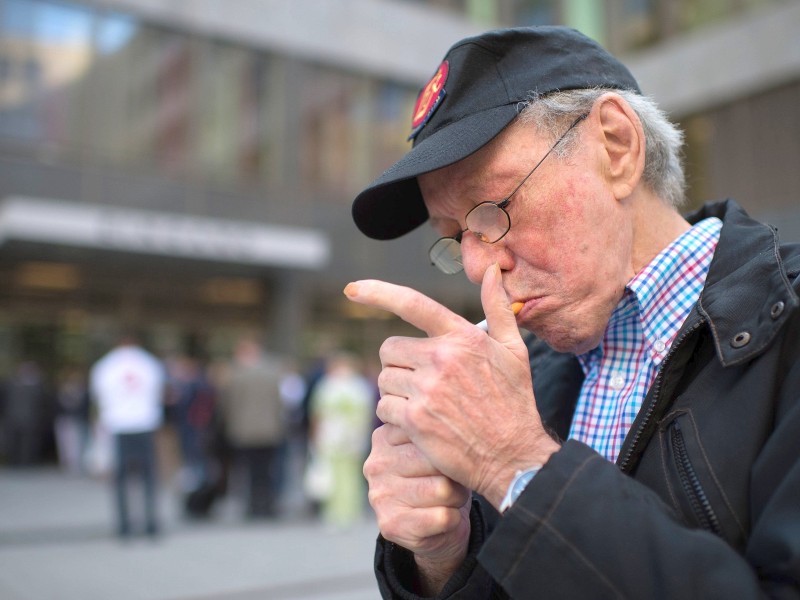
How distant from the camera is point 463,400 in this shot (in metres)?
1.18

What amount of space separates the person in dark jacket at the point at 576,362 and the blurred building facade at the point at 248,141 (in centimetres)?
1067

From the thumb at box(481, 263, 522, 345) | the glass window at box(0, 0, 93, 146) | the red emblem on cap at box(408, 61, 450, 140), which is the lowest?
the thumb at box(481, 263, 522, 345)

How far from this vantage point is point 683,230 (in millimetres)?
1634

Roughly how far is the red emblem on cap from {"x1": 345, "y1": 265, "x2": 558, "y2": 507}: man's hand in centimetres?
46

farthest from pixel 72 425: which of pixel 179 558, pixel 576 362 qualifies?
pixel 576 362

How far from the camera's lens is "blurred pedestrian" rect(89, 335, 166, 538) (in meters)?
7.46

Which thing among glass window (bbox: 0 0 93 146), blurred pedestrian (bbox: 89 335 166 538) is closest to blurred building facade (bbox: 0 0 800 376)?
glass window (bbox: 0 0 93 146)

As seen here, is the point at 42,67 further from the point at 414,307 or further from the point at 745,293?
the point at 745,293

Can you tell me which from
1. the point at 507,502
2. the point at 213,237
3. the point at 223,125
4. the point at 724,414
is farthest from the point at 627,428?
the point at 223,125

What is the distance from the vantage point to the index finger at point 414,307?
121 centimetres

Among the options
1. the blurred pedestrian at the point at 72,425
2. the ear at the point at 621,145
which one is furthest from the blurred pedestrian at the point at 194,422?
the ear at the point at 621,145

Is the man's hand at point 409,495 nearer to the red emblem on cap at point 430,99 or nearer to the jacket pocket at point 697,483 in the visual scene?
the jacket pocket at point 697,483

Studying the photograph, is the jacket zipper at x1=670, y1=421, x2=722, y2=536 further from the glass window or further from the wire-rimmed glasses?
the glass window

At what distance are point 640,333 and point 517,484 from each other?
0.53 meters
